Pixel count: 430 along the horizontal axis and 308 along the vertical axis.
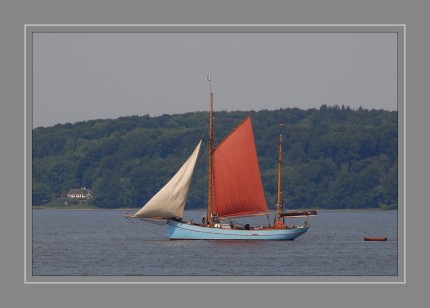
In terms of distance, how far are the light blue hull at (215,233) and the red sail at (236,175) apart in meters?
0.98

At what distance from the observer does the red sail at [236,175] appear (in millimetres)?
63250

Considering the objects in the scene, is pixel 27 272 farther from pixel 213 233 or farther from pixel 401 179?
pixel 213 233

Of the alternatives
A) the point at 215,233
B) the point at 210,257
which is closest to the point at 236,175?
the point at 215,233

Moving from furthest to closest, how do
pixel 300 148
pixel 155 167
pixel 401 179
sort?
pixel 155 167, pixel 300 148, pixel 401 179

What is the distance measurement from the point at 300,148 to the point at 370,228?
20.3 meters

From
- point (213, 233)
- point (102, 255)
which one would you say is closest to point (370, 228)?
point (213, 233)

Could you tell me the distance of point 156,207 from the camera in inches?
2461

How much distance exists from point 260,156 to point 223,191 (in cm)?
1557

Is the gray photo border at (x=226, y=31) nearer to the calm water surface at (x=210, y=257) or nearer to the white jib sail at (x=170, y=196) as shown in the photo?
the calm water surface at (x=210, y=257)

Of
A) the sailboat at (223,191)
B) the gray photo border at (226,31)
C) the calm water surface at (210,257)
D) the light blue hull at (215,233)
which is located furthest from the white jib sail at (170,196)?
the gray photo border at (226,31)

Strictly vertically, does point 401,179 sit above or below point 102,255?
above

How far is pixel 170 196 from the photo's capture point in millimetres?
62625

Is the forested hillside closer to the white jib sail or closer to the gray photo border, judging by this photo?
the white jib sail

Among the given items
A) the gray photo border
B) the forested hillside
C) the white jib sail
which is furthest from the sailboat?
the gray photo border
